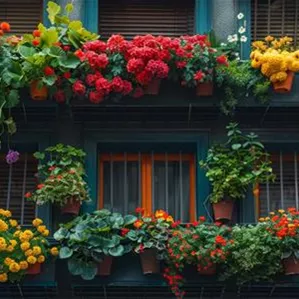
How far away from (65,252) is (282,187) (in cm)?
368

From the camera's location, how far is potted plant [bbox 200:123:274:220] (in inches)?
669

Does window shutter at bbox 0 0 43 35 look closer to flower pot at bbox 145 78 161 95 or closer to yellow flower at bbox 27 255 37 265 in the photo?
flower pot at bbox 145 78 161 95

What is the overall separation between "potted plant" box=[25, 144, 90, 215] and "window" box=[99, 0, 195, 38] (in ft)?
7.54

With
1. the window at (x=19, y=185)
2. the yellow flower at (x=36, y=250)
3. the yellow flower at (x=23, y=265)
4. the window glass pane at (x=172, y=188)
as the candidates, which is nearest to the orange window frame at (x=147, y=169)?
the window glass pane at (x=172, y=188)

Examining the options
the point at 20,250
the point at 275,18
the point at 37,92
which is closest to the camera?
the point at 20,250

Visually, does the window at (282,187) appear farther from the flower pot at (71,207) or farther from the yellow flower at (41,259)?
the yellow flower at (41,259)

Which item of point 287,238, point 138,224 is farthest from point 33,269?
point 287,238

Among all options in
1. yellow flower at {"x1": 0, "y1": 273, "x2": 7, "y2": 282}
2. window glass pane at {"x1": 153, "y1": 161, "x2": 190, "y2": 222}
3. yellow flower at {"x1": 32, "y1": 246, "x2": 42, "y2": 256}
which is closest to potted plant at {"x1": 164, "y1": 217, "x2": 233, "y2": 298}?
window glass pane at {"x1": 153, "y1": 161, "x2": 190, "y2": 222}

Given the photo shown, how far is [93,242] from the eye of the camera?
1628cm

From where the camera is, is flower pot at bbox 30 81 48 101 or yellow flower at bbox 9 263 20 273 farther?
flower pot at bbox 30 81 48 101

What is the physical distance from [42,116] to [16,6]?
2134 millimetres

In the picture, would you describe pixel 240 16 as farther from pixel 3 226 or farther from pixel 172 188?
pixel 3 226

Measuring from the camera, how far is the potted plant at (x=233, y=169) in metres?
17.0

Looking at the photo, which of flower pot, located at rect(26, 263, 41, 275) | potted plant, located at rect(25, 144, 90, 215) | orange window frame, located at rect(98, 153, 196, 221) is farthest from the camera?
orange window frame, located at rect(98, 153, 196, 221)
